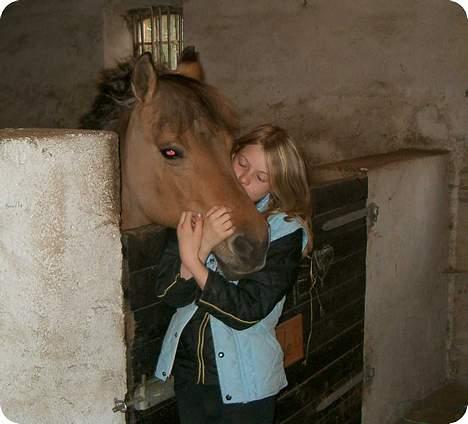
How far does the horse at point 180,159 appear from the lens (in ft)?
5.24

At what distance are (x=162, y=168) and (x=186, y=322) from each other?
1.45 ft

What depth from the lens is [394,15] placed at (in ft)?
12.3

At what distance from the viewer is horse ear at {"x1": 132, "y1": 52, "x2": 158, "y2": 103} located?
1.85 m

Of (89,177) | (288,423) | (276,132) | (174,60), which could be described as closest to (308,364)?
(288,423)

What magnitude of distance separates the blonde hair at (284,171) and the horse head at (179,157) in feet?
0.35

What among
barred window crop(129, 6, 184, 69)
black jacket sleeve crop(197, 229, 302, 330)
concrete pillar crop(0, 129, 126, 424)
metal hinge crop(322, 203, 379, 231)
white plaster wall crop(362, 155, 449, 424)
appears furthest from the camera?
barred window crop(129, 6, 184, 69)

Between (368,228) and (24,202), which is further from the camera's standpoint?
(368,228)

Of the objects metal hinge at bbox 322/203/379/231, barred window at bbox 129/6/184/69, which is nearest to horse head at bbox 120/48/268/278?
metal hinge at bbox 322/203/379/231

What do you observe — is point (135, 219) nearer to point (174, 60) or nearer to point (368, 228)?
point (368, 228)

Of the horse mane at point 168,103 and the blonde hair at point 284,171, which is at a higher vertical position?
the horse mane at point 168,103

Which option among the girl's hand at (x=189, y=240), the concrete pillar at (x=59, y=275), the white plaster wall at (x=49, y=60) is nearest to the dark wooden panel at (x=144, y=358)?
the concrete pillar at (x=59, y=275)

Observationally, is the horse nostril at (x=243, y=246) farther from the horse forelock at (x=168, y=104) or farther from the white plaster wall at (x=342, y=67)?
the white plaster wall at (x=342, y=67)

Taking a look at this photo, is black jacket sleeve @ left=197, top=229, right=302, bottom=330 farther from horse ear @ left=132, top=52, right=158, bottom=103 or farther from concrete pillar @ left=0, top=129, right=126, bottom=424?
horse ear @ left=132, top=52, right=158, bottom=103

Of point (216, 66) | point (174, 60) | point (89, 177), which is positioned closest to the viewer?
point (89, 177)
